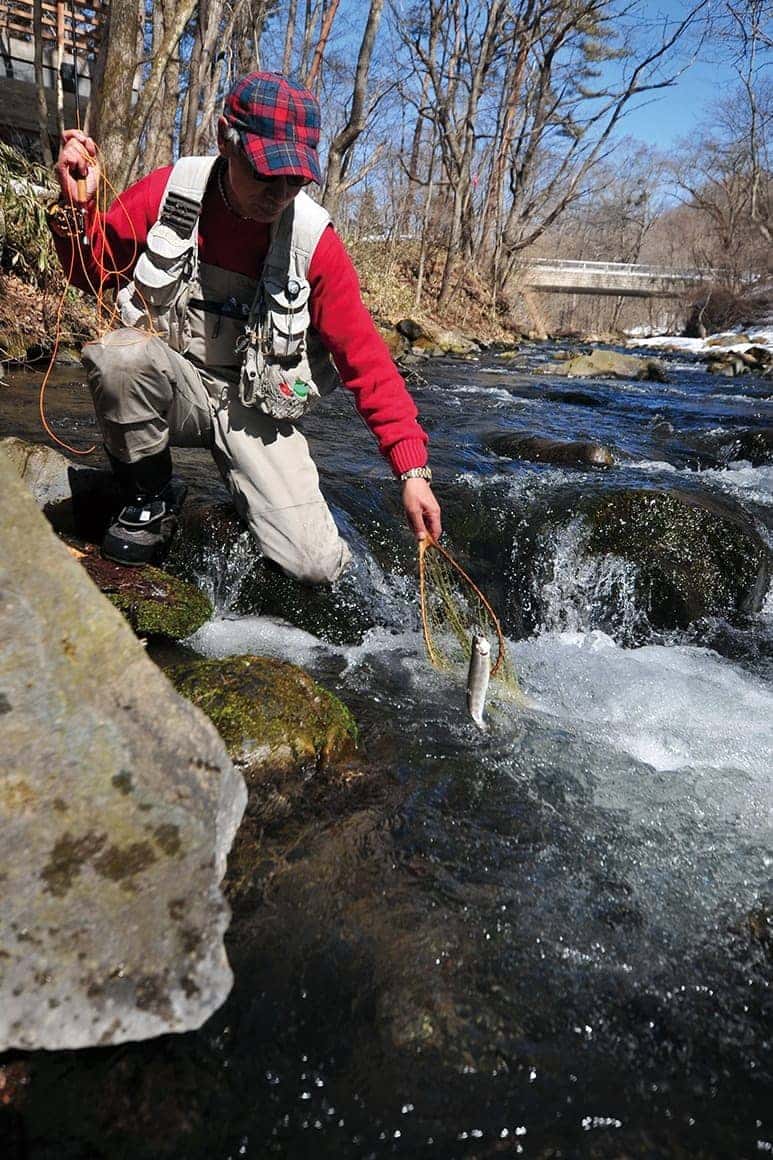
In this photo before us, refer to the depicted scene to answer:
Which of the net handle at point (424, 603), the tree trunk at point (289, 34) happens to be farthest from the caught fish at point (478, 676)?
the tree trunk at point (289, 34)

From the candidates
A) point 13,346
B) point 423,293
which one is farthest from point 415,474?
point 423,293

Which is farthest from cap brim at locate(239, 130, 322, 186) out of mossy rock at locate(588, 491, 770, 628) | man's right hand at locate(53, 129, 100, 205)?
mossy rock at locate(588, 491, 770, 628)

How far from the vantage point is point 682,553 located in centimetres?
507

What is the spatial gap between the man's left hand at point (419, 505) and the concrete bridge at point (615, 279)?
35157 mm

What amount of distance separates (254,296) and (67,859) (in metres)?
2.91

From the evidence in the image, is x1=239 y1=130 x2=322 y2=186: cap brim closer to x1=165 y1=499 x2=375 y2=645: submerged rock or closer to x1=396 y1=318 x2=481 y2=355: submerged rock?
x1=165 y1=499 x2=375 y2=645: submerged rock

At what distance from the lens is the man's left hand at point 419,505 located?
3.15 metres

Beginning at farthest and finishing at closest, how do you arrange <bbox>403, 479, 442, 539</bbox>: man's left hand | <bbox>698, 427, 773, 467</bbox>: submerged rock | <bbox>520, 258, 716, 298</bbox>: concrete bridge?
1. <bbox>520, 258, 716, 298</bbox>: concrete bridge
2. <bbox>698, 427, 773, 467</bbox>: submerged rock
3. <bbox>403, 479, 442, 539</bbox>: man's left hand

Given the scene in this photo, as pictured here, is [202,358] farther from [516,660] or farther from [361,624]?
[516,660]

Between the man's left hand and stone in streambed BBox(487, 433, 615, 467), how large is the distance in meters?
4.00

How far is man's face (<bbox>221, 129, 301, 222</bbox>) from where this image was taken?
9.95 ft

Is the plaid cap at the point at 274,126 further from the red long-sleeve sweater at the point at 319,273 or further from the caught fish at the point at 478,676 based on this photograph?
the caught fish at the point at 478,676

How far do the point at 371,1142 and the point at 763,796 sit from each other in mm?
2095

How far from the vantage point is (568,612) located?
488 centimetres
